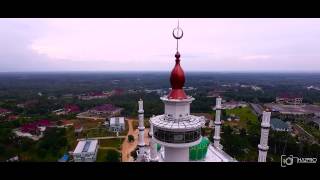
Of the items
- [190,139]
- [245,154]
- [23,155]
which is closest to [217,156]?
[190,139]

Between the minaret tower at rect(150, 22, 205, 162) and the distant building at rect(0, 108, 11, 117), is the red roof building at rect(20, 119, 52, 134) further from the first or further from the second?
the minaret tower at rect(150, 22, 205, 162)

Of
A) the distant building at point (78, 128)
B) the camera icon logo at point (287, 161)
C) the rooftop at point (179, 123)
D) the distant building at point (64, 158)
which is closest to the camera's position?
the camera icon logo at point (287, 161)

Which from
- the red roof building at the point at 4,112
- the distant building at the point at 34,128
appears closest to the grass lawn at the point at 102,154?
the distant building at the point at 34,128

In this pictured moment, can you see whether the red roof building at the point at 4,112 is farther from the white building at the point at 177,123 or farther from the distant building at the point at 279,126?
the white building at the point at 177,123

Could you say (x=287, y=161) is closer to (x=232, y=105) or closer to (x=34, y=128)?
(x=34, y=128)

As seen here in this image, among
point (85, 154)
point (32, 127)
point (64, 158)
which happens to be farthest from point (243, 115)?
point (32, 127)

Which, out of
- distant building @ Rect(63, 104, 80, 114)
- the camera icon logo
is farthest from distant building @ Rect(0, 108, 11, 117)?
the camera icon logo
